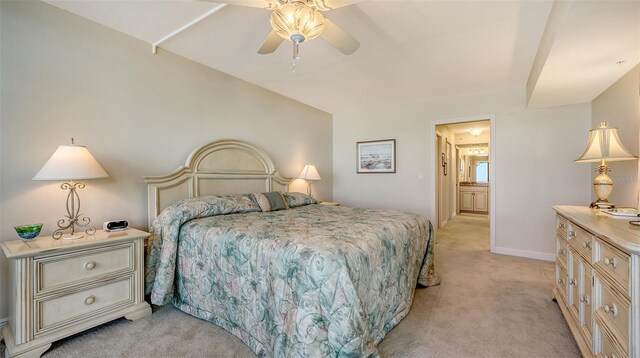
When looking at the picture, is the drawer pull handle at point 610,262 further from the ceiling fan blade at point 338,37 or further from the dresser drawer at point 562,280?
the ceiling fan blade at point 338,37

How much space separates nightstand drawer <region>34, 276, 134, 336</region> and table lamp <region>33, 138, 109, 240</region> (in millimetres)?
409

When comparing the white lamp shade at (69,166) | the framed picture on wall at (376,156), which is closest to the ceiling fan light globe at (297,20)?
the white lamp shade at (69,166)

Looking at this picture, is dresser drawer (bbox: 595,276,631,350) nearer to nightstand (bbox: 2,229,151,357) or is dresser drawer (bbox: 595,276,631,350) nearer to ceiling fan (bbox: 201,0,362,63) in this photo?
ceiling fan (bbox: 201,0,362,63)

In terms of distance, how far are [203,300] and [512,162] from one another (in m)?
4.13

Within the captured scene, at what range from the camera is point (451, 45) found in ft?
8.45

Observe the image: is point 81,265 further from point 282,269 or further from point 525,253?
point 525,253

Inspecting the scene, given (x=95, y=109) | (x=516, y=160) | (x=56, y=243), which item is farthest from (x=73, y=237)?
(x=516, y=160)

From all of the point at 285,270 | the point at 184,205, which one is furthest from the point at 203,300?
the point at 285,270

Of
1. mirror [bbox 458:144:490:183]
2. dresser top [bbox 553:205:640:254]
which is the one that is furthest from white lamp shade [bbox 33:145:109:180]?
mirror [bbox 458:144:490:183]

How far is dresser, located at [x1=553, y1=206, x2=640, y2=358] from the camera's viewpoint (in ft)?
3.53

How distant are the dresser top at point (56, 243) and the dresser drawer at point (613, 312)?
2822 millimetres

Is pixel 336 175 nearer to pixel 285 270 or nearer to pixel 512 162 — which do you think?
pixel 512 162

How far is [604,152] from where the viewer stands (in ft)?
6.57

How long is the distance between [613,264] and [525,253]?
2.96 m
